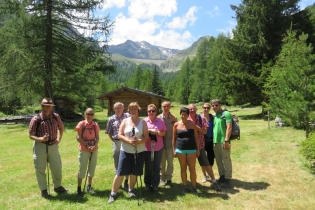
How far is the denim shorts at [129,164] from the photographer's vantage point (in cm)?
530

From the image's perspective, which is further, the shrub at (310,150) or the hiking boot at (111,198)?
the shrub at (310,150)

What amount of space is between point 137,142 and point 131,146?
0.19 m

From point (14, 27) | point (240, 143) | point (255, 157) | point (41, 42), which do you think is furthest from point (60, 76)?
point (255, 157)

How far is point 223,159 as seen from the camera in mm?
6410

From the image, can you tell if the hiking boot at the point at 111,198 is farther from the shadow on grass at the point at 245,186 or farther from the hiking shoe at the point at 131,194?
the shadow on grass at the point at 245,186

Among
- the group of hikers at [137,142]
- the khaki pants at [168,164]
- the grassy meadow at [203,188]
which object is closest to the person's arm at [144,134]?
the group of hikers at [137,142]

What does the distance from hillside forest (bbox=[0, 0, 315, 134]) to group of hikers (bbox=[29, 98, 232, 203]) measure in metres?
5.71

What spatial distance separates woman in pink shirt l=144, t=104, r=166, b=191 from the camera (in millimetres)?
5723

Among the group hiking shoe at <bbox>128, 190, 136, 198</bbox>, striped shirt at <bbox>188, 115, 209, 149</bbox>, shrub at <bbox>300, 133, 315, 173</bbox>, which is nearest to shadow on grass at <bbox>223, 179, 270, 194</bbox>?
striped shirt at <bbox>188, 115, 209, 149</bbox>

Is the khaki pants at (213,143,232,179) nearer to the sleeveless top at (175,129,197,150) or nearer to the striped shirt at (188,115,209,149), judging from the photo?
the striped shirt at (188,115,209,149)

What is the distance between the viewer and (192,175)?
5824mm

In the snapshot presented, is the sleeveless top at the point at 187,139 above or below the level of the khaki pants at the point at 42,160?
above

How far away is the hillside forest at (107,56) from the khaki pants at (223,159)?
5.17m

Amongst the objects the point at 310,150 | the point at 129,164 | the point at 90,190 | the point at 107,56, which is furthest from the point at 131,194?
the point at 107,56
